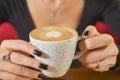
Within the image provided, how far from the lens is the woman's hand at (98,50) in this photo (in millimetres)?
555

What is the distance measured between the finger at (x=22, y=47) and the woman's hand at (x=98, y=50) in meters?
0.11

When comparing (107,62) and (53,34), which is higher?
(53,34)

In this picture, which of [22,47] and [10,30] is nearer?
[22,47]

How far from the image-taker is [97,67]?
0.61m

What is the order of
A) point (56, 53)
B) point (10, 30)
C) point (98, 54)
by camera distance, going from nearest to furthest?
point (56, 53), point (98, 54), point (10, 30)

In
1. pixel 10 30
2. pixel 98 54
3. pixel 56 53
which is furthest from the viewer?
pixel 10 30

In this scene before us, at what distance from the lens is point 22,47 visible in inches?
21.2

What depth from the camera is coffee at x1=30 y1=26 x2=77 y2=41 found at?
19.5 inches

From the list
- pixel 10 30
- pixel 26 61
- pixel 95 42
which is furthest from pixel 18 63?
pixel 10 30

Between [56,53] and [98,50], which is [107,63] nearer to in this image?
[98,50]

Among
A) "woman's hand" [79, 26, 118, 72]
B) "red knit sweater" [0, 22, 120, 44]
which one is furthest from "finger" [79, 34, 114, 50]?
"red knit sweater" [0, 22, 120, 44]

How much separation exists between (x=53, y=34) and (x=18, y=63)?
12 centimetres

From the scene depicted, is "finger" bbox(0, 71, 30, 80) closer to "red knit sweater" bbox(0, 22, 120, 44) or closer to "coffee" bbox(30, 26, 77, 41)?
"coffee" bbox(30, 26, 77, 41)

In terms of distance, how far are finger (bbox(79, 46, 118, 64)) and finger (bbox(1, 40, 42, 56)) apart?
0.50ft
